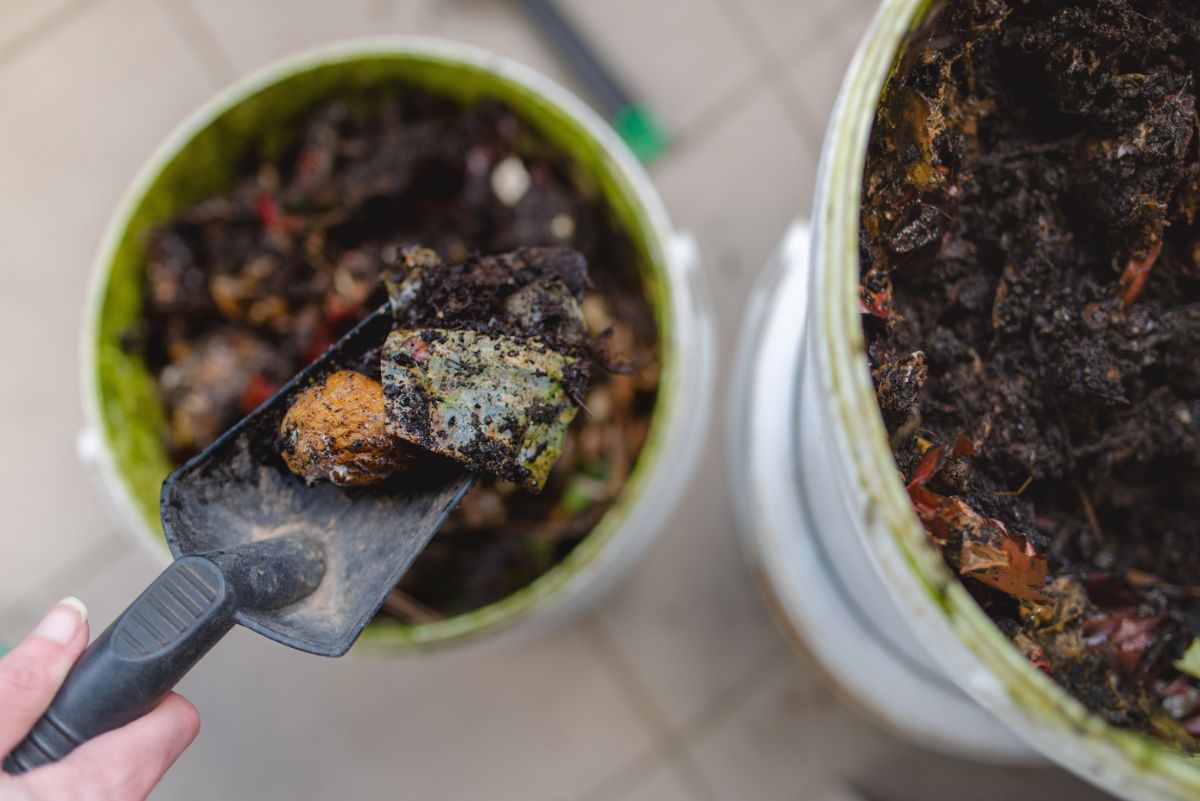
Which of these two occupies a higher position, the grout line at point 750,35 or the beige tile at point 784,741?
the grout line at point 750,35

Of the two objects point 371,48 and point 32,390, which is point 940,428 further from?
point 32,390

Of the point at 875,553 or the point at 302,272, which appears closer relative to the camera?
the point at 875,553

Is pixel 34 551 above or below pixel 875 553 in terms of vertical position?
above

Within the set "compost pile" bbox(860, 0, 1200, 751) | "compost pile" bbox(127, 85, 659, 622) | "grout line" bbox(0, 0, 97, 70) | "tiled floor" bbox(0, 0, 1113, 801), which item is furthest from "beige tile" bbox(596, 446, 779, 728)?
"grout line" bbox(0, 0, 97, 70)

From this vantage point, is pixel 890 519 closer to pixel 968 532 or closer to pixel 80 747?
pixel 968 532

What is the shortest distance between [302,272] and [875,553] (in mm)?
603

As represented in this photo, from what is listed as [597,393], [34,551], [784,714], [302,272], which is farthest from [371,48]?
[784,714]

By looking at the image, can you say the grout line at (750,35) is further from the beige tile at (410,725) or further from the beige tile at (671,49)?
the beige tile at (410,725)

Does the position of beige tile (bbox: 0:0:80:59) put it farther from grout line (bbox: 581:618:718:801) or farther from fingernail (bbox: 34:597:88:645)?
grout line (bbox: 581:618:718:801)

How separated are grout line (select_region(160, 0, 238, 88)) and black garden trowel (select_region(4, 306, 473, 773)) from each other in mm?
665

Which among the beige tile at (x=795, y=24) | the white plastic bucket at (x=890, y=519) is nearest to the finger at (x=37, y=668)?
the white plastic bucket at (x=890, y=519)

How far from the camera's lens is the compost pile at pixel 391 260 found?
2.52 ft

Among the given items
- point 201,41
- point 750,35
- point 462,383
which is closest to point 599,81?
point 750,35

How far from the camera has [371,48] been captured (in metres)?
0.73
